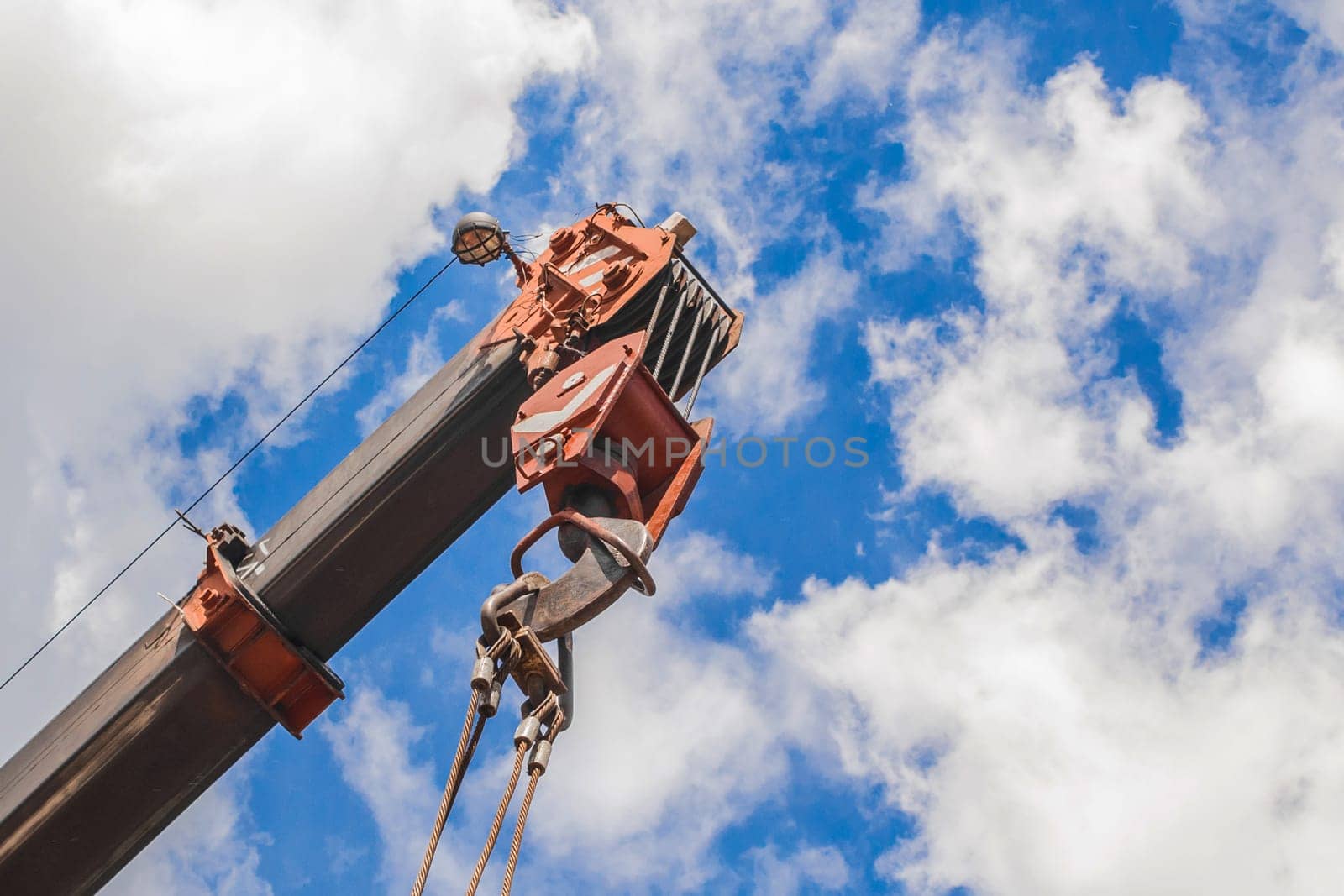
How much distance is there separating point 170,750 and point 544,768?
440 centimetres

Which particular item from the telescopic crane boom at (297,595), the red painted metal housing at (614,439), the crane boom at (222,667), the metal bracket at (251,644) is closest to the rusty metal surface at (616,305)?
the telescopic crane boom at (297,595)

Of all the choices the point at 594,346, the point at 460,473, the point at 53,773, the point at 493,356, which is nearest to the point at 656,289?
the point at 594,346

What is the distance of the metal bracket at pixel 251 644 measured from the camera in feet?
33.4

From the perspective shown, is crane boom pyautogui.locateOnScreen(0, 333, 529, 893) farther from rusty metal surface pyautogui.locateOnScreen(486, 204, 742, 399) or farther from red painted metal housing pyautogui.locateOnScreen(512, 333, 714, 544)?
red painted metal housing pyautogui.locateOnScreen(512, 333, 714, 544)

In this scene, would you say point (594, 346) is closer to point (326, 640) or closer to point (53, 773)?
point (326, 640)

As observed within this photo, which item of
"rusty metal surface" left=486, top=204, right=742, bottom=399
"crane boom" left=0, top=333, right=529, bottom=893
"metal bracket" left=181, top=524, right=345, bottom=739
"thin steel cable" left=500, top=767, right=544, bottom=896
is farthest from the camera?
"rusty metal surface" left=486, top=204, right=742, bottom=399

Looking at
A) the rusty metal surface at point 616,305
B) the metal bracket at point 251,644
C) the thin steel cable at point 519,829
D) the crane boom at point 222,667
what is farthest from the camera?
the rusty metal surface at point 616,305

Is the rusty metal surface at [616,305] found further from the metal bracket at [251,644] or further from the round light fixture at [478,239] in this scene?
the metal bracket at [251,644]

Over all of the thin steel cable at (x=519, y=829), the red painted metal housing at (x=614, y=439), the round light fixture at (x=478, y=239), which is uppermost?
the round light fixture at (x=478, y=239)

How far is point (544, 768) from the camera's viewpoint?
22.5ft

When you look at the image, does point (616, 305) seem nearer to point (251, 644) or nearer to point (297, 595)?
point (297, 595)

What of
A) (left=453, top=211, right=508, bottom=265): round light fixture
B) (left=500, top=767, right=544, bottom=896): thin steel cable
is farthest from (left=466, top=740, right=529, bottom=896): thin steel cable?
(left=453, top=211, right=508, bottom=265): round light fixture

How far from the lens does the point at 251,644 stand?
10.2 m

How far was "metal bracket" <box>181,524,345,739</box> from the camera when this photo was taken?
10172mm
